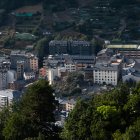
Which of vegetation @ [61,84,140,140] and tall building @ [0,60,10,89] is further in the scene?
tall building @ [0,60,10,89]

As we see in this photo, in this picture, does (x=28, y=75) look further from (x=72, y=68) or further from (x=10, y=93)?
(x=10, y=93)

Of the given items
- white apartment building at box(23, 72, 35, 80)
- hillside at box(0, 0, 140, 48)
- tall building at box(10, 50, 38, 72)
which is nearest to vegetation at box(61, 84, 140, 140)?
white apartment building at box(23, 72, 35, 80)

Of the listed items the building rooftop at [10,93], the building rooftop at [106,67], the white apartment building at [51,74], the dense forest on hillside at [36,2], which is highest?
the dense forest on hillside at [36,2]

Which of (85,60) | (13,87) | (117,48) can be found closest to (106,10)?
(117,48)

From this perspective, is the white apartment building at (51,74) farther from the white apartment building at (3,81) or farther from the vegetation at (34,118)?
the vegetation at (34,118)

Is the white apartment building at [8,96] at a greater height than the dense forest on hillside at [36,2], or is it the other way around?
the dense forest on hillside at [36,2]

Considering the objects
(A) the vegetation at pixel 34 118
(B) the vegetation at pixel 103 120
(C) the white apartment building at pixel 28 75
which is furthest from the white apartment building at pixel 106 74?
(B) the vegetation at pixel 103 120

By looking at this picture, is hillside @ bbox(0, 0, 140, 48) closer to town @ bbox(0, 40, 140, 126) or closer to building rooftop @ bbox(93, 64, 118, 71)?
A: town @ bbox(0, 40, 140, 126)
